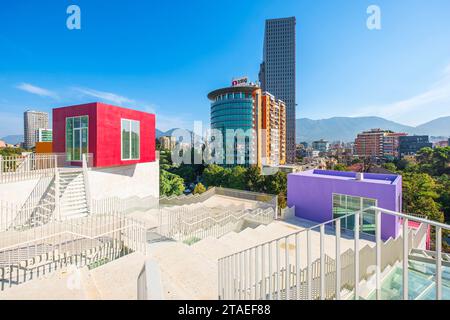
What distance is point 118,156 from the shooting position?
14.0 metres

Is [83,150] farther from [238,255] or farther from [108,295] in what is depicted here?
[238,255]

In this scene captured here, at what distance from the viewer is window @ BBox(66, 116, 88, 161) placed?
1291cm

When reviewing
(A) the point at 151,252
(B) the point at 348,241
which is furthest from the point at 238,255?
(B) the point at 348,241

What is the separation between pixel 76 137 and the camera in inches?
520

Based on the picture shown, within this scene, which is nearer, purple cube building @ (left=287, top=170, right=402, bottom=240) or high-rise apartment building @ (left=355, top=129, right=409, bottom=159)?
purple cube building @ (left=287, top=170, right=402, bottom=240)

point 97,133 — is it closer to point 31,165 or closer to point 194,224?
point 31,165

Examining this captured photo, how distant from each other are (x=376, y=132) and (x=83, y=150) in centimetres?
13591

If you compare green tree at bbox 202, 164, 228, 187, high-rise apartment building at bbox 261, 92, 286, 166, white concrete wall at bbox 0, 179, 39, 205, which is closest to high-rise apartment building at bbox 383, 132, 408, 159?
high-rise apartment building at bbox 261, 92, 286, 166

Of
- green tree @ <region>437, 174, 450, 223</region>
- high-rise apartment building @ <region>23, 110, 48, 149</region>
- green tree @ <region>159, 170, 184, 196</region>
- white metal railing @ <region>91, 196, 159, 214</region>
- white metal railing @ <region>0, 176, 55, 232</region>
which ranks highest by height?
high-rise apartment building @ <region>23, 110, 48, 149</region>

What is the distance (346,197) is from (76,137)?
1684cm

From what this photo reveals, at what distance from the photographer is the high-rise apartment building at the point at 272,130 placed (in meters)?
A: 66.9

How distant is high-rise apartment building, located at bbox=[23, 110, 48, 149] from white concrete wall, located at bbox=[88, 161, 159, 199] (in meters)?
144

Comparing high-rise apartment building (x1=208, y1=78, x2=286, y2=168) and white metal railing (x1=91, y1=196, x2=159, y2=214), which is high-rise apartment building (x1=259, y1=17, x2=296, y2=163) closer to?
high-rise apartment building (x1=208, y1=78, x2=286, y2=168)
